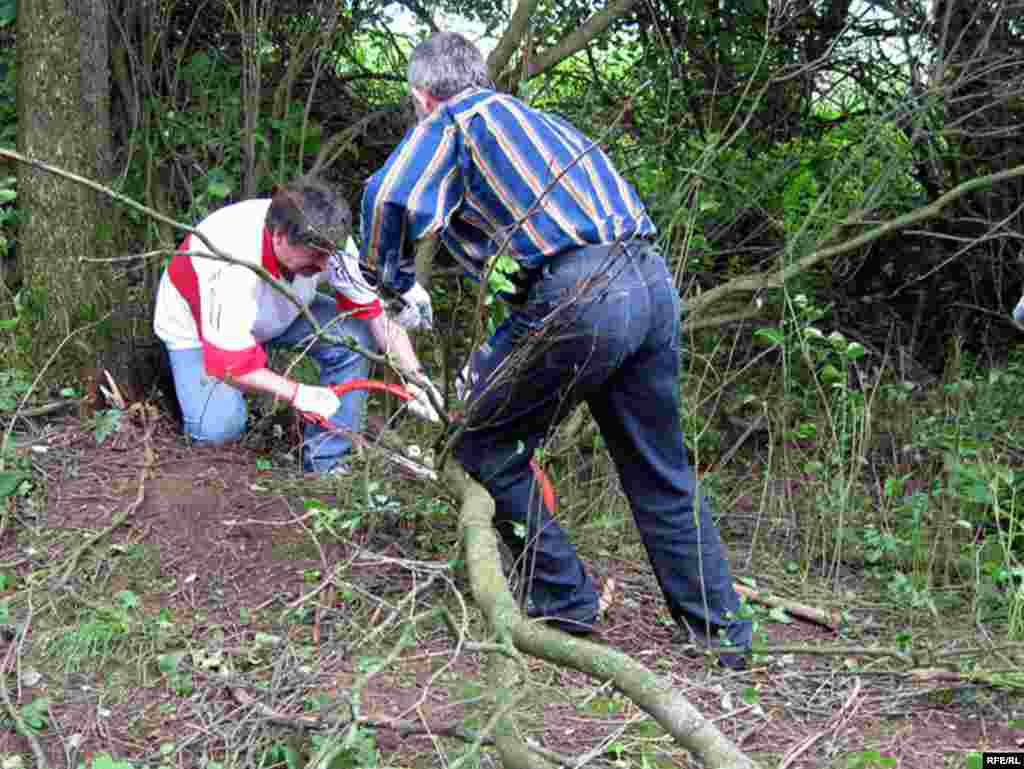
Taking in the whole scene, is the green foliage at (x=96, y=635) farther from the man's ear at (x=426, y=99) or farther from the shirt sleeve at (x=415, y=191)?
the man's ear at (x=426, y=99)

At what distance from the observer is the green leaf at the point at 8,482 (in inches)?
172

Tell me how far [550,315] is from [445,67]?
0.83 meters

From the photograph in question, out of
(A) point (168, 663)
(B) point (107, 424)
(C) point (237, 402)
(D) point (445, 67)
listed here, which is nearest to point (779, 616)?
(A) point (168, 663)

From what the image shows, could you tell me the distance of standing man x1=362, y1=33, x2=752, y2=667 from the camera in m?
3.61

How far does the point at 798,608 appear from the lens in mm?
4340

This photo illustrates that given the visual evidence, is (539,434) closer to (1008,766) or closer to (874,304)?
(1008,766)

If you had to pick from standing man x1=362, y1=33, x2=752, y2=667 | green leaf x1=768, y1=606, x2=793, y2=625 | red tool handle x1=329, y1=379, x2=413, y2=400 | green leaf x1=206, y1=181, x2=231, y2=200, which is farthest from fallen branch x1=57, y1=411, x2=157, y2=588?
green leaf x1=768, y1=606, x2=793, y2=625

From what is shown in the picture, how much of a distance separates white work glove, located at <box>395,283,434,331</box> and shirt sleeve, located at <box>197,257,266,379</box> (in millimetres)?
520

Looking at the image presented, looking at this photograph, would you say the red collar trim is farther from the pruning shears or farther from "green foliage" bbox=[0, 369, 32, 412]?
"green foliage" bbox=[0, 369, 32, 412]

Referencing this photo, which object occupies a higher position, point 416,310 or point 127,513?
point 416,310

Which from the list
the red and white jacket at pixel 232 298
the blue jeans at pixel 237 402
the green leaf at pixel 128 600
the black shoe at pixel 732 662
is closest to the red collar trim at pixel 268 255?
the red and white jacket at pixel 232 298

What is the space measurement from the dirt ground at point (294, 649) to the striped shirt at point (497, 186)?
0.86 m

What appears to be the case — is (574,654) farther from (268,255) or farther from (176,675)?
(268,255)

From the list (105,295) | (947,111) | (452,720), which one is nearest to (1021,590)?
(452,720)
